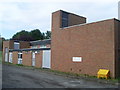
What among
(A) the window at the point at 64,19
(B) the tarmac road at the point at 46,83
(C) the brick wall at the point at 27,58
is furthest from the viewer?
(C) the brick wall at the point at 27,58

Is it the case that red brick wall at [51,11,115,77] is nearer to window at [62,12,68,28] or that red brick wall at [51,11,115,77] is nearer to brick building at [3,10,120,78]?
brick building at [3,10,120,78]

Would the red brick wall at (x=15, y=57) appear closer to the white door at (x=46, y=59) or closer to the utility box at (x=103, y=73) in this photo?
the white door at (x=46, y=59)

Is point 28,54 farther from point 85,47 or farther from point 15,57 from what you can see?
point 85,47

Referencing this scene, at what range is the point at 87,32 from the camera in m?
18.6

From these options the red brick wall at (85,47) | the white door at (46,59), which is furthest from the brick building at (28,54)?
the red brick wall at (85,47)

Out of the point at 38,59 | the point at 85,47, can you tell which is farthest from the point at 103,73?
the point at 38,59

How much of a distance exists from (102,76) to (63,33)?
28.5ft

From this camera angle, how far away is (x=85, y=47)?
61.3ft

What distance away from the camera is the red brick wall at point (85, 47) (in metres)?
16.4

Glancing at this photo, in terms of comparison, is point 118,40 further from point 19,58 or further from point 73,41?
point 19,58

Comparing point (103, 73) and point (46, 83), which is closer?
point (46, 83)

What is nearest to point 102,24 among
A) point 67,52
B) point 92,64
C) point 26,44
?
point 92,64

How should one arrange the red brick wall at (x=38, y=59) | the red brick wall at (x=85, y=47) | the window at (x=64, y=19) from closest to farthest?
the red brick wall at (x=85, y=47), the window at (x=64, y=19), the red brick wall at (x=38, y=59)

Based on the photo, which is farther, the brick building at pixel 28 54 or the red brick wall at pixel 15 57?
the red brick wall at pixel 15 57
